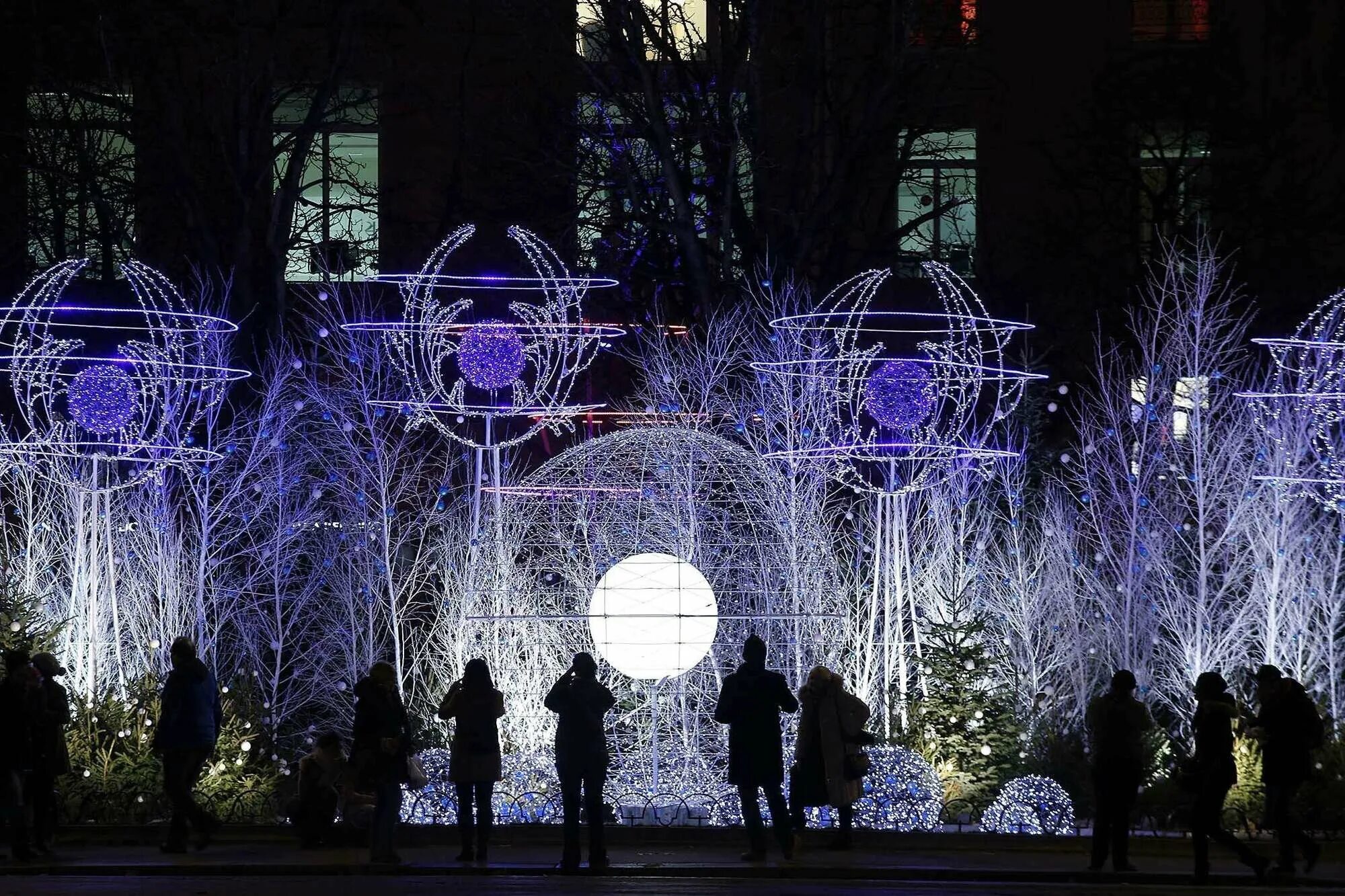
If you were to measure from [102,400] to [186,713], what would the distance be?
4439 millimetres

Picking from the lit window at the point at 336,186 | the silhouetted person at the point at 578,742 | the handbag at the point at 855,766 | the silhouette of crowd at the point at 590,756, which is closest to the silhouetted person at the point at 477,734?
the silhouette of crowd at the point at 590,756

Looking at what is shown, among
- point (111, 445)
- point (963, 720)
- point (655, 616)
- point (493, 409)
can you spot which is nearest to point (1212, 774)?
point (963, 720)

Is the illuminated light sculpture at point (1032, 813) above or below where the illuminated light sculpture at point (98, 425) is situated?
below

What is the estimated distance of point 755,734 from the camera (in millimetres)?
16781

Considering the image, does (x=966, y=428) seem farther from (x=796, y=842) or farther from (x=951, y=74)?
(x=796, y=842)

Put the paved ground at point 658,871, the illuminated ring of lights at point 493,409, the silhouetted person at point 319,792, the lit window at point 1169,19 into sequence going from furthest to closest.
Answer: the lit window at point 1169,19 → the illuminated ring of lights at point 493,409 → the silhouetted person at point 319,792 → the paved ground at point 658,871

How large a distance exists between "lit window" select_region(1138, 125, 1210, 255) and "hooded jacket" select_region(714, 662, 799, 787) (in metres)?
15.5

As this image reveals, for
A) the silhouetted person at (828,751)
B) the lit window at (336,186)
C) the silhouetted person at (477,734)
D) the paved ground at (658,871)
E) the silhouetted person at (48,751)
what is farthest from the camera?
the lit window at (336,186)

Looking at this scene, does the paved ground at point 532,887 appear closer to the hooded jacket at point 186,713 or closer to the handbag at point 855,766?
the hooded jacket at point 186,713

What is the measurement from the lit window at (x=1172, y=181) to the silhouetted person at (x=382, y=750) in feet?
55.4

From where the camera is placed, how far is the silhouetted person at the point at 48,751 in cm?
1703

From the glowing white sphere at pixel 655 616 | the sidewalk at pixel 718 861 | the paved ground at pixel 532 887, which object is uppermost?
the glowing white sphere at pixel 655 616

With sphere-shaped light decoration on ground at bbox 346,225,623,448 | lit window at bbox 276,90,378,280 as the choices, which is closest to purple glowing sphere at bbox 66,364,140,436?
sphere-shaped light decoration on ground at bbox 346,225,623,448

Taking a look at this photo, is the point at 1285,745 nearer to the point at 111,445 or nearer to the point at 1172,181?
the point at 111,445
